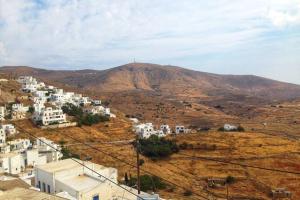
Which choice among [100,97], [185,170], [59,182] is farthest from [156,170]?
[100,97]

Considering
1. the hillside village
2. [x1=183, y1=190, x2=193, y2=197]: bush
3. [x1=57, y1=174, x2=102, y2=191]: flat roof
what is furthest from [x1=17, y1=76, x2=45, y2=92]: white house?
[x1=57, y1=174, x2=102, y2=191]: flat roof

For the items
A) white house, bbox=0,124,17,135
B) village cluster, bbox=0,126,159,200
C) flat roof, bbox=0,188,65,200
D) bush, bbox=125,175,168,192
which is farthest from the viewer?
Result: white house, bbox=0,124,17,135

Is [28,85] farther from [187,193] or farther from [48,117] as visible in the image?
[187,193]

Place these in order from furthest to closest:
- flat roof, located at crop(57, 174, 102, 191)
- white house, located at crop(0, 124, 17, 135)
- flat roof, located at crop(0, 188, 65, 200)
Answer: white house, located at crop(0, 124, 17, 135), flat roof, located at crop(57, 174, 102, 191), flat roof, located at crop(0, 188, 65, 200)

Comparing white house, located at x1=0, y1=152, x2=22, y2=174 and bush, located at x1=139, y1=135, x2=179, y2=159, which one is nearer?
white house, located at x1=0, y1=152, x2=22, y2=174

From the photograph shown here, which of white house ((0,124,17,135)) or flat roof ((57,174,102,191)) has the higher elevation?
flat roof ((57,174,102,191))

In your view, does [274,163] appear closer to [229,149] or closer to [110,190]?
[229,149]

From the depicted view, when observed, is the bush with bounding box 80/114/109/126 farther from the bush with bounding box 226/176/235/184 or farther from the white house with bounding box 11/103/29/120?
the bush with bounding box 226/176/235/184

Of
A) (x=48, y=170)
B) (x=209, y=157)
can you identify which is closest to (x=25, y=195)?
(x=48, y=170)
